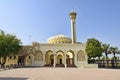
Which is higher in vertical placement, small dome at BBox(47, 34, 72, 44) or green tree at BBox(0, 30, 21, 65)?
small dome at BBox(47, 34, 72, 44)

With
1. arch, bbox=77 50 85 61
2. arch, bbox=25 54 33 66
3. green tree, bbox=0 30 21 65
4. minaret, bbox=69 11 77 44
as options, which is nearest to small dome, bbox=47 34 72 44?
minaret, bbox=69 11 77 44

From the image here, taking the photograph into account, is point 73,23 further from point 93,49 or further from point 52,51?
point 93,49

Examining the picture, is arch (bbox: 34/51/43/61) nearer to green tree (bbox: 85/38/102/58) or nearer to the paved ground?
green tree (bbox: 85/38/102/58)

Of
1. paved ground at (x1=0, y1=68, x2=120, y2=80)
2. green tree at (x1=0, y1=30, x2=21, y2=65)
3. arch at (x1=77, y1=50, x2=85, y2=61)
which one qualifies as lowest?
Result: paved ground at (x1=0, y1=68, x2=120, y2=80)

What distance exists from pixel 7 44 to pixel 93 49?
20.6 meters

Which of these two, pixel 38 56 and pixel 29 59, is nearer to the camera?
pixel 38 56

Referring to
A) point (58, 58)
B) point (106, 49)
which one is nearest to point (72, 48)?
point (58, 58)

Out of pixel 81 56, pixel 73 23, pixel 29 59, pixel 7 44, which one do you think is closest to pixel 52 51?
pixel 29 59

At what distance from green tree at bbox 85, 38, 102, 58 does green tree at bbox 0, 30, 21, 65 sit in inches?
677

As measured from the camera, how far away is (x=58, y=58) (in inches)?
2510

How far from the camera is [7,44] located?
44.4 m

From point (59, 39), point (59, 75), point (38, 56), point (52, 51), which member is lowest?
point (59, 75)

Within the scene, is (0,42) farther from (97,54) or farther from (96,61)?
(96,61)

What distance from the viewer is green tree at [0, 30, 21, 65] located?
141 ft
